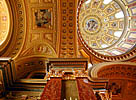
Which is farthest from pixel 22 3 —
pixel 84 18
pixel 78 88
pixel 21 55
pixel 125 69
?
pixel 84 18

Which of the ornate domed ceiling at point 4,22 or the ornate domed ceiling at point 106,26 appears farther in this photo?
the ornate domed ceiling at point 106,26

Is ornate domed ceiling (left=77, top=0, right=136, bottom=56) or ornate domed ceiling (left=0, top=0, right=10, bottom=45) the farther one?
ornate domed ceiling (left=77, top=0, right=136, bottom=56)

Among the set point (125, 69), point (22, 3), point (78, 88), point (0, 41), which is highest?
point (22, 3)

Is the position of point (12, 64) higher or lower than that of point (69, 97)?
higher

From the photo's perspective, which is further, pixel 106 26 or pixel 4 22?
pixel 106 26

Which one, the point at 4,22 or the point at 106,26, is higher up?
the point at 106,26

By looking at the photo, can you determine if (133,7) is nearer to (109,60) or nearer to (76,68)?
(109,60)

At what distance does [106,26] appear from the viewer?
17766 millimetres

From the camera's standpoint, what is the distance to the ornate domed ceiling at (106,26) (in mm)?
13869

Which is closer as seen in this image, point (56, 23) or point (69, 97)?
point (69, 97)

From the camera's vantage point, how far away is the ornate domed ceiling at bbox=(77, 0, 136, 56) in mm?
13869

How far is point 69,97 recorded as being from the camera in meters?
4.53

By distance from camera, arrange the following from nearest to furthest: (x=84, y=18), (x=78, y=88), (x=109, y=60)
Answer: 1. (x=78, y=88)
2. (x=109, y=60)
3. (x=84, y=18)

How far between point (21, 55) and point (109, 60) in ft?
26.1
